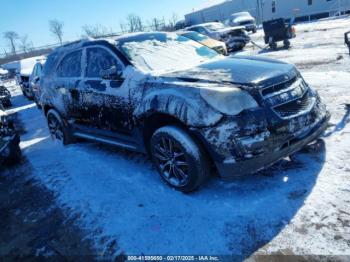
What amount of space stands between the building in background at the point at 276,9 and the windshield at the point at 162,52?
29.2 meters

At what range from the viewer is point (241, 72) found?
375 centimetres

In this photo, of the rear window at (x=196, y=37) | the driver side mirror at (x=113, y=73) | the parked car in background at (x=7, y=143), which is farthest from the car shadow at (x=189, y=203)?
the rear window at (x=196, y=37)

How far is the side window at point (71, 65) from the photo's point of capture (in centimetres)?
531

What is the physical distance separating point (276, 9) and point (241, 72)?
125 feet

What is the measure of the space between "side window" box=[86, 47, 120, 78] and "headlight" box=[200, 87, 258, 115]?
1.64 meters

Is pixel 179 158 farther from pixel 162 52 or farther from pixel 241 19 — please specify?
pixel 241 19

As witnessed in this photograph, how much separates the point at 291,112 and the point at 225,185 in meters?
1.14

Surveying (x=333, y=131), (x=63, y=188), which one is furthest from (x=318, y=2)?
(x=63, y=188)

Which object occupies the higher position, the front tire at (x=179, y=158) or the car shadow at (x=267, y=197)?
the front tire at (x=179, y=158)

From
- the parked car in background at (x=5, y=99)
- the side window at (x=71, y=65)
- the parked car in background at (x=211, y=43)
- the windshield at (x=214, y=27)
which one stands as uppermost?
the side window at (x=71, y=65)

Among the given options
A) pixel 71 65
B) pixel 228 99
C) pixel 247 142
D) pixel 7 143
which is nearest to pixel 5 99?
pixel 7 143

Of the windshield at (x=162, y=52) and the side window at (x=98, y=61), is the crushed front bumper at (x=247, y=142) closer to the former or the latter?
Answer: the windshield at (x=162, y=52)

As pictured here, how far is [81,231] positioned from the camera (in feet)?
11.5

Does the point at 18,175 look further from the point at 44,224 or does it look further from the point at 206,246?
the point at 206,246
